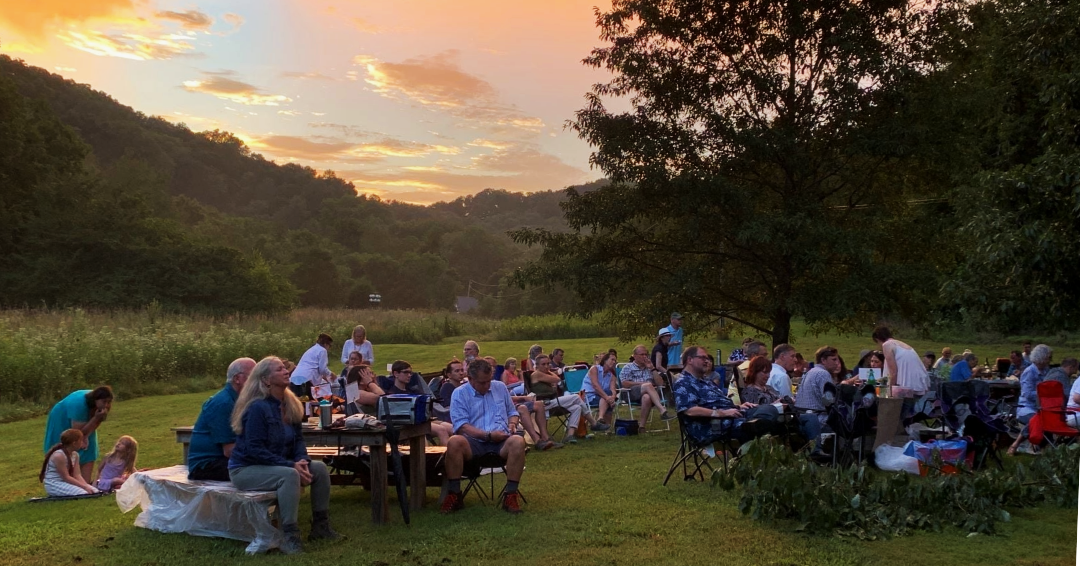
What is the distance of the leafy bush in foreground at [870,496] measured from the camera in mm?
6324

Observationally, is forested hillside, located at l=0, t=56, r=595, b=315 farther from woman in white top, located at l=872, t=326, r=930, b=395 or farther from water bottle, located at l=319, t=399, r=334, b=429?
water bottle, located at l=319, t=399, r=334, b=429

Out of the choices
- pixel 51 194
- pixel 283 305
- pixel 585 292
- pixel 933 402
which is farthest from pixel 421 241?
pixel 933 402

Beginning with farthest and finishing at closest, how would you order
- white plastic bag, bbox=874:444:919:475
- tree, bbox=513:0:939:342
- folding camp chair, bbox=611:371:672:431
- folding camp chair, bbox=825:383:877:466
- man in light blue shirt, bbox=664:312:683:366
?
1. tree, bbox=513:0:939:342
2. man in light blue shirt, bbox=664:312:683:366
3. folding camp chair, bbox=611:371:672:431
4. white plastic bag, bbox=874:444:919:475
5. folding camp chair, bbox=825:383:877:466

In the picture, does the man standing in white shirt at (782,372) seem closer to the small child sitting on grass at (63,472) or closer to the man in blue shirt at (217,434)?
the man in blue shirt at (217,434)

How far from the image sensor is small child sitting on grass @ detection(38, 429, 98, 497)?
803 centimetres

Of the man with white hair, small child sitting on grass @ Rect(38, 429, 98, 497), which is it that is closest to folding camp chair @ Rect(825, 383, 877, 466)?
the man with white hair

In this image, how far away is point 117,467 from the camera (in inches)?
336

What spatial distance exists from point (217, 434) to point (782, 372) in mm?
6298

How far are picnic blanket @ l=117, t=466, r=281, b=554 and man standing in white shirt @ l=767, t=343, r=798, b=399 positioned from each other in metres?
6.03

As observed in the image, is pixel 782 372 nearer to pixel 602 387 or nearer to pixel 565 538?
pixel 602 387

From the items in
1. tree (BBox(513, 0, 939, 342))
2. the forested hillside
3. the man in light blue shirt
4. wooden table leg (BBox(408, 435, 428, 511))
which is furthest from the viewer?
the forested hillside

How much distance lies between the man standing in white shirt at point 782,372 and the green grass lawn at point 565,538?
2.38 metres

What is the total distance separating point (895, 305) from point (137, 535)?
14.2 meters

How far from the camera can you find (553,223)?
271 feet
